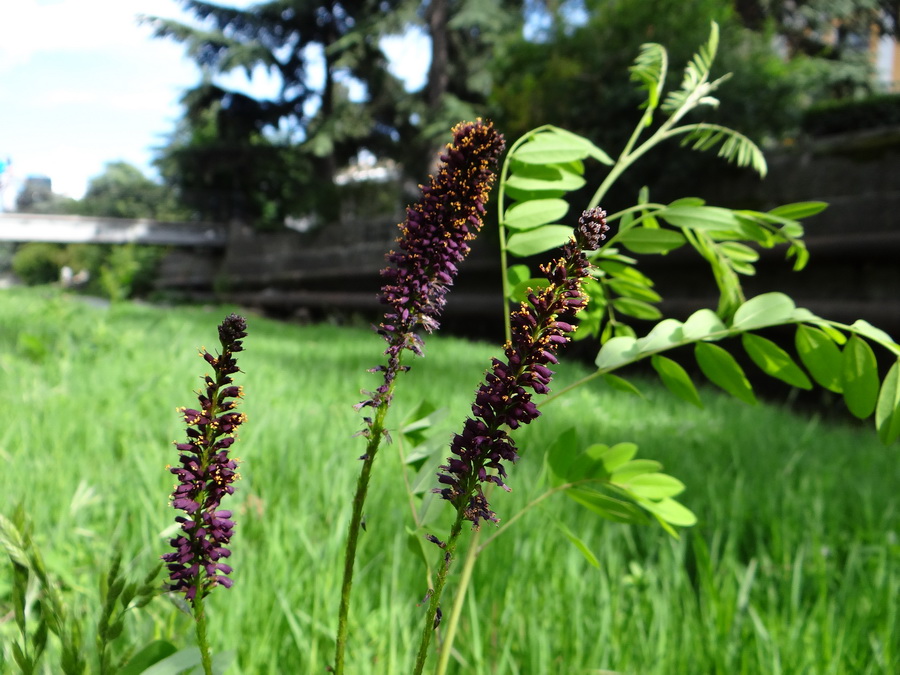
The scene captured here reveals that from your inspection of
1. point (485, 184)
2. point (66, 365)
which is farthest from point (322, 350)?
point (485, 184)

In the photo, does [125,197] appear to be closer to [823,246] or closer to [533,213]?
[823,246]

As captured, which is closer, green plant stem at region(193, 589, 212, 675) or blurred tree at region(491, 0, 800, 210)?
green plant stem at region(193, 589, 212, 675)

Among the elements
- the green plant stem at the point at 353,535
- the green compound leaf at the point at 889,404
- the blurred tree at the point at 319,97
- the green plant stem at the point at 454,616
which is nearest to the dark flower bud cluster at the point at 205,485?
the green plant stem at the point at 353,535

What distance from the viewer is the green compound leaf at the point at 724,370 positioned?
758mm

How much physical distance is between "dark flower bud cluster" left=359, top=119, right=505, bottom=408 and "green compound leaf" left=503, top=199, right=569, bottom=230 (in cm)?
28

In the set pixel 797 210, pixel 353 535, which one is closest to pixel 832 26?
pixel 797 210

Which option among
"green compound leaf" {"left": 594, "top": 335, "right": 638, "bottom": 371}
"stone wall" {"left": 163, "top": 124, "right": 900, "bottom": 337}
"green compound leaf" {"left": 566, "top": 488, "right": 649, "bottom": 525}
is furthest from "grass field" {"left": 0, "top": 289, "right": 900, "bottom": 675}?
"stone wall" {"left": 163, "top": 124, "right": 900, "bottom": 337}

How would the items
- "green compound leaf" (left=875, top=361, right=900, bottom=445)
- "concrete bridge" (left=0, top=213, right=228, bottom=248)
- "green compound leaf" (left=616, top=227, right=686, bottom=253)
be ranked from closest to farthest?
"green compound leaf" (left=875, top=361, right=900, bottom=445) < "green compound leaf" (left=616, top=227, right=686, bottom=253) < "concrete bridge" (left=0, top=213, right=228, bottom=248)

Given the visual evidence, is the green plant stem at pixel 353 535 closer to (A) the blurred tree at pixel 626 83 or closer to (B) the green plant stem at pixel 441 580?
(B) the green plant stem at pixel 441 580

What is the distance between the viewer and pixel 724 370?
79cm

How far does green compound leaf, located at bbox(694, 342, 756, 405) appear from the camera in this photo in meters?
0.76

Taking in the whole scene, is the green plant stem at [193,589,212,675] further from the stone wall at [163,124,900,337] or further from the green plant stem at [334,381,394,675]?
the stone wall at [163,124,900,337]

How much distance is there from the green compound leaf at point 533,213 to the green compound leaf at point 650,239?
0.09m

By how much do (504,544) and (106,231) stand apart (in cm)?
3376
